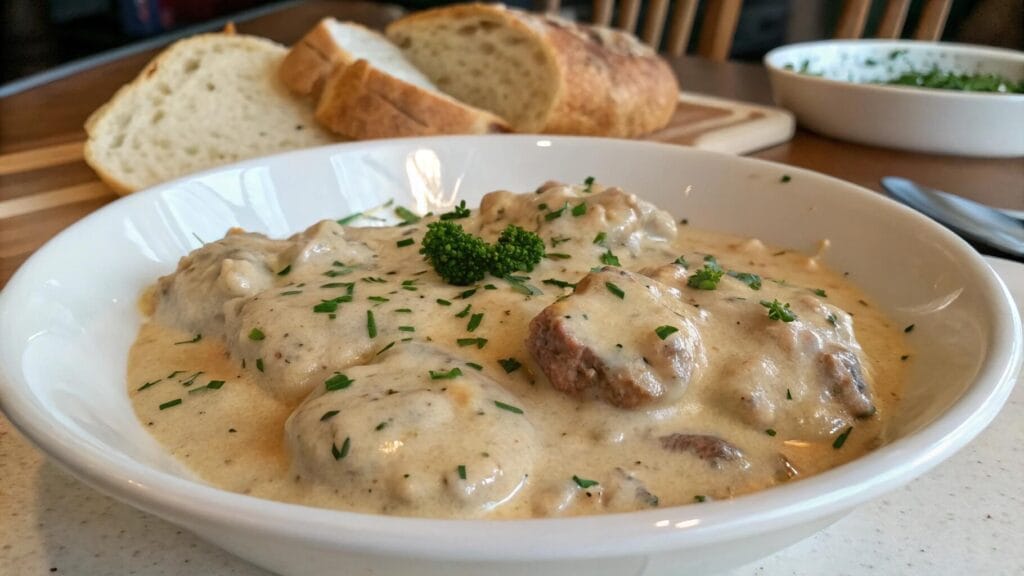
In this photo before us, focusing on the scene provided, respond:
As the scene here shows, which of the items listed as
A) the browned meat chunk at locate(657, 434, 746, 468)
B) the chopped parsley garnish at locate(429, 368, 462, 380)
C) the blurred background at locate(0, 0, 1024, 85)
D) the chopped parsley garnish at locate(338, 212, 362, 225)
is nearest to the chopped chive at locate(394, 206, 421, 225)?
the chopped parsley garnish at locate(338, 212, 362, 225)

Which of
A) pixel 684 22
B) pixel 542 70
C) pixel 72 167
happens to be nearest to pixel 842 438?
pixel 542 70

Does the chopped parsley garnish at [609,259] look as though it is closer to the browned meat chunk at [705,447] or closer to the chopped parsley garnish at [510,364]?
the chopped parsley garnish at [510,364]

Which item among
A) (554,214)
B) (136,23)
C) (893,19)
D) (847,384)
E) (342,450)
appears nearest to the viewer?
(342,450)

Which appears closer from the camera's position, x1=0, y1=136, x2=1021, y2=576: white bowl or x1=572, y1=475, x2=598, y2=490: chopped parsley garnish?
x1=0, y1=136, x2=1021, y2=576: white bowl

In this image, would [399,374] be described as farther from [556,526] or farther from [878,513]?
[878,513]

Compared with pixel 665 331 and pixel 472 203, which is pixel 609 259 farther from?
pixel 472 203

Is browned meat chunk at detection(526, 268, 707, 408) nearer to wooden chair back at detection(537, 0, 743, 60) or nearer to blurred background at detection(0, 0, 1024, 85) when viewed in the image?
wooden chair back at detection(537, 0, 743, 60)
